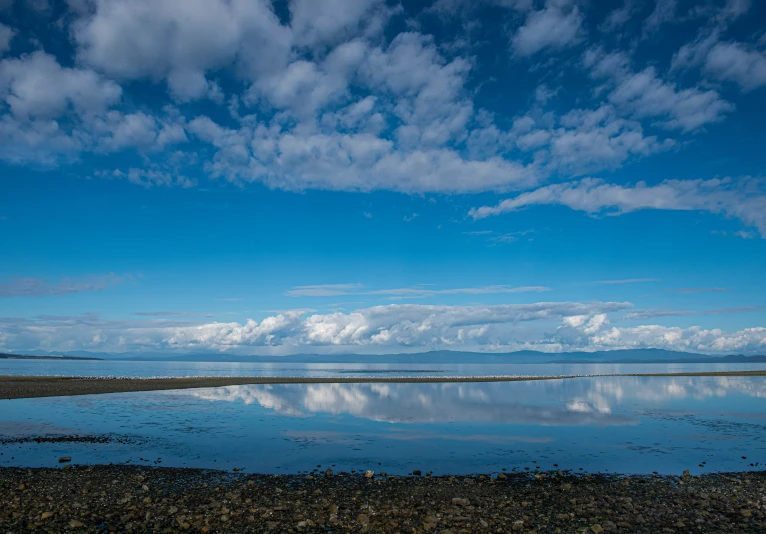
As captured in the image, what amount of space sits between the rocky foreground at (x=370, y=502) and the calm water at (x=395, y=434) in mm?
2824

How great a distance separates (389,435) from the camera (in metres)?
34.3

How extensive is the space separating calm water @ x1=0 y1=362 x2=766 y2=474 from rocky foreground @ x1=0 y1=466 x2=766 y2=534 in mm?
2824

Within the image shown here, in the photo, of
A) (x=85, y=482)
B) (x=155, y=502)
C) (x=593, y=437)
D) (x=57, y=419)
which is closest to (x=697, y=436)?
(x=593, y=437)

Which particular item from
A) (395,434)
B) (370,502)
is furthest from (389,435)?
(370,502)

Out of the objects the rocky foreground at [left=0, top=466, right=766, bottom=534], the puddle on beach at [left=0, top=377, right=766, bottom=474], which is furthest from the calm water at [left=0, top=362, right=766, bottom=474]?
the rocky foreground at [left=0, top=466, right=766, bottom=534]

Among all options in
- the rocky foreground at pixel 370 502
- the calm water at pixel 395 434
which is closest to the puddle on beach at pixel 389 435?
the calm water at pixel 395 434

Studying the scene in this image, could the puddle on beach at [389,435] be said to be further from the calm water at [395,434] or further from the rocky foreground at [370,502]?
the rocky foreground at [370,502]

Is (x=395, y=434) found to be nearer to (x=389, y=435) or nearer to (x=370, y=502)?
(x=389, y=435)

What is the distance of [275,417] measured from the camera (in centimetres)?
4341

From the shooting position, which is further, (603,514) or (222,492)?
(222,492)

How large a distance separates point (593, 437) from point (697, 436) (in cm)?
730

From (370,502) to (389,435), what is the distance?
1639cm

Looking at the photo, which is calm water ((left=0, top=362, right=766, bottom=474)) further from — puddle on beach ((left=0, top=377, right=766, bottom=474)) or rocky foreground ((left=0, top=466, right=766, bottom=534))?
rocky foreground ((left=0, top=466, right=766, bottom=534))

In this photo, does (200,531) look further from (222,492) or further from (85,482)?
(85,482)
